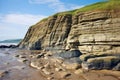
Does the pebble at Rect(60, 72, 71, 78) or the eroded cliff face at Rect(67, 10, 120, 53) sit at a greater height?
the eroded cliff face at Rect(67, 10, 120, 53)

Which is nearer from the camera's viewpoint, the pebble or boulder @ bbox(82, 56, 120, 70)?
the pebble

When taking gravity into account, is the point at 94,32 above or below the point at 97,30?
below

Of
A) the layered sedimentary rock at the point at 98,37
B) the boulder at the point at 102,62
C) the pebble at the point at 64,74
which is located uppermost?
the layered sedimentary rock at the point at 98,37

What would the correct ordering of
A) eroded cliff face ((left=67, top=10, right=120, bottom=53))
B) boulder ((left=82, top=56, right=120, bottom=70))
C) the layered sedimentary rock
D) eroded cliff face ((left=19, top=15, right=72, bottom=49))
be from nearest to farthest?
boulder ((left=82, top=56, right=120, bottom=70))
the layered sedimentary rock
eroded cliff face ((left=67, top=10, right=120, bottom=53))
eroded cliff face ((left=19, top=15, right=72, bottom=49))

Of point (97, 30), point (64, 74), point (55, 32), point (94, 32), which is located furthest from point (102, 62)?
point (55, 32)

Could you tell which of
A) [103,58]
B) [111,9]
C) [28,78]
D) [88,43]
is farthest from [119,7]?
[28,78]

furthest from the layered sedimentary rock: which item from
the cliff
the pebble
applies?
the pebble

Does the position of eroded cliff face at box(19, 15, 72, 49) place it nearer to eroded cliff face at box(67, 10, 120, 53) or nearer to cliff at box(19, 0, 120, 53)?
cliff at box(19, 0, 120, 53)

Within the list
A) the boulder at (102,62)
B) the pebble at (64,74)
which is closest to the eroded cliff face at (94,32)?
the boulder at (102,62)

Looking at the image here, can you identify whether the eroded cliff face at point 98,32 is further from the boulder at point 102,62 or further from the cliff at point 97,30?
the boulder at point 102,62

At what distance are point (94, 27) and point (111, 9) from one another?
3.80 meters

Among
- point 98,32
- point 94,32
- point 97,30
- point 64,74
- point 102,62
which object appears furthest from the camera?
point 94,32

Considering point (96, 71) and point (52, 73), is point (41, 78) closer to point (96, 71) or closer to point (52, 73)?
point (52, 73)

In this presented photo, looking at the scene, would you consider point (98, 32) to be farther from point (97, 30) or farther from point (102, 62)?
point (102, 62)
